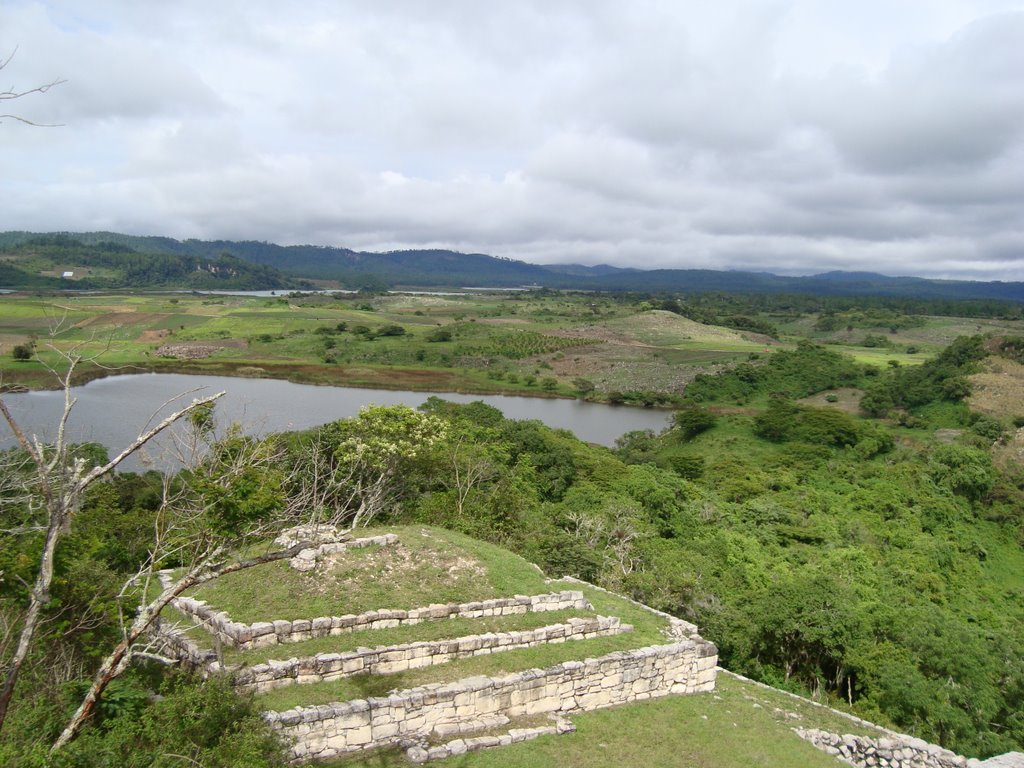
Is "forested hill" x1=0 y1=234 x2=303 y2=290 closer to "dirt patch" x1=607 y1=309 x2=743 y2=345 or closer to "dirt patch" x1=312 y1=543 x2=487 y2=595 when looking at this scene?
"dirt patch" x1=607 y1=309 x2=743 y2=345

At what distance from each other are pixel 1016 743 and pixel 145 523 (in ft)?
83.6

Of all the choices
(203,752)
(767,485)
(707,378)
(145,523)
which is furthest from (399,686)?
(707,378)

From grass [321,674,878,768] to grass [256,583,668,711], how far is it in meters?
1.07

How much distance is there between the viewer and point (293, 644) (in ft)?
39.5

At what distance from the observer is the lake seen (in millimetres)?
45581

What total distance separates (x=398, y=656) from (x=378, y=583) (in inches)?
77.7

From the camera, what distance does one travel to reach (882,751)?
13266 mm

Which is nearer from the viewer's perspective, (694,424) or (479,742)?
(479,742)

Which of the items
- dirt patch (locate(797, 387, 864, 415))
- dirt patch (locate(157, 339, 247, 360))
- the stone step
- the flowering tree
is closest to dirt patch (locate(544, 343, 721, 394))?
dirt patch (locate(797, 387, 864, 415))

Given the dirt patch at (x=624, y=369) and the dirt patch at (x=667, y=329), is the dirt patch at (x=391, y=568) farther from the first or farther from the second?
the dirt patch at (x=667, y=329)

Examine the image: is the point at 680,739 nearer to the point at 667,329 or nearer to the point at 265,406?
the point at 265,406

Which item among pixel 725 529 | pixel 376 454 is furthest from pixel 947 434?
pixel 376 454

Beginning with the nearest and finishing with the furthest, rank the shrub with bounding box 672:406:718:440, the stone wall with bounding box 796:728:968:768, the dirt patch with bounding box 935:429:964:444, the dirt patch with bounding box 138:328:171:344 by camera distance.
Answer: the stone wall with bounding box 796:728:968:768 < the dirt patch with bounding box 935:429:964:444 < the shrub with bounding box 672:406:718:440 < the dirt patch with bounding box 138:328:171:344

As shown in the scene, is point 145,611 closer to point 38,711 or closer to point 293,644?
point 38,711
